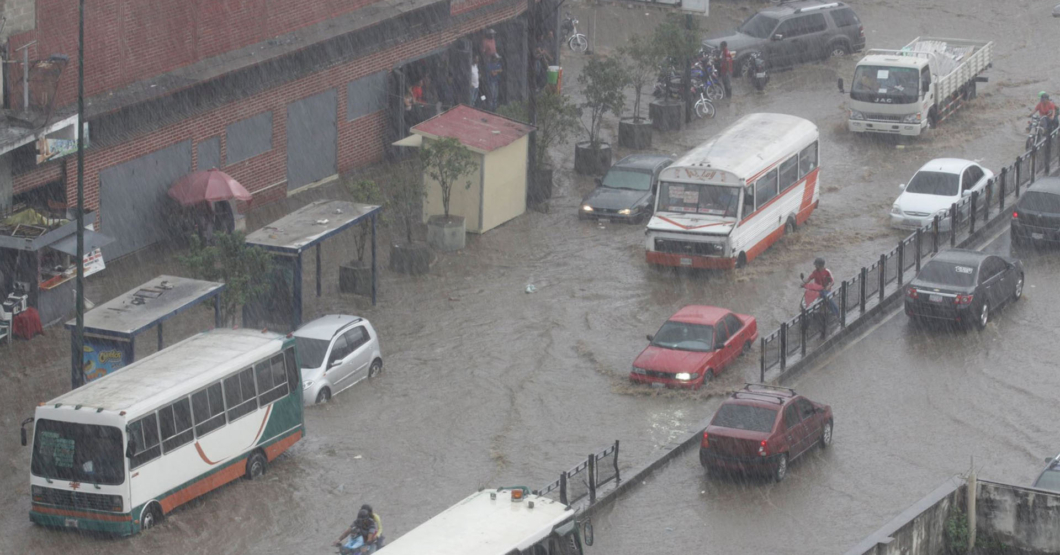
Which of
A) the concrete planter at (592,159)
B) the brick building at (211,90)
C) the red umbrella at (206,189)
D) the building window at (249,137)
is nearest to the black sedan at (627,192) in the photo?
the concrete planter at (592,159)

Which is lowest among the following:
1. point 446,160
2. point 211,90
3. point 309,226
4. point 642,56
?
point 309,226

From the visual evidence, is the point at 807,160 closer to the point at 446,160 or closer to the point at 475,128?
the point at 475,128

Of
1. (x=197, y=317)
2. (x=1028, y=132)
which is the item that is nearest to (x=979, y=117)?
(x=1028, y=132)

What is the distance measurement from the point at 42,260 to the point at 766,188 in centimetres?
1520

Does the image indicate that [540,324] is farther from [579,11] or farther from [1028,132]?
[579,11]

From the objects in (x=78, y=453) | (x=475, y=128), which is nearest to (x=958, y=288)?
(x=475, y=128)

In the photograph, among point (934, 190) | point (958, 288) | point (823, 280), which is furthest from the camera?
point (934, 190)

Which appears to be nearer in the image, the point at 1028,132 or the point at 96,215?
the point at 96,215

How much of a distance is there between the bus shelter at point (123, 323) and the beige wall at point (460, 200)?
420 inches

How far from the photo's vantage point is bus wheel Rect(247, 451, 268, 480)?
24.5 m

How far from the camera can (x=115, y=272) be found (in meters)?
33.2

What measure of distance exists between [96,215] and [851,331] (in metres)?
15.4

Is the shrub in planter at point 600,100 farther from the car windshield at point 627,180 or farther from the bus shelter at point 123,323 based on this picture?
the bus shelter at point 123,323

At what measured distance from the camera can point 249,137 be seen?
37094 millimetres
